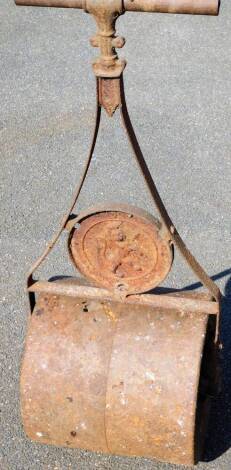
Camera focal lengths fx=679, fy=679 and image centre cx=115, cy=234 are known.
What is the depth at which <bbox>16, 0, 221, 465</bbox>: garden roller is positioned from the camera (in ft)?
7.78

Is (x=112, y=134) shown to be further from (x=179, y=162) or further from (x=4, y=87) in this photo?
(x=4, y=87)

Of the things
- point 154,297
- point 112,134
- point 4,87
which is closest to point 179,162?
point 112,134

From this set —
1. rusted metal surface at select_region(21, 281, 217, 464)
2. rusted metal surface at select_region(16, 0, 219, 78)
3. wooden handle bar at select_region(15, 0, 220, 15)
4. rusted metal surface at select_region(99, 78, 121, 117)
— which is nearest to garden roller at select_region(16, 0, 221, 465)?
rusted metal surface at select_region(21, 281, 217, 464)

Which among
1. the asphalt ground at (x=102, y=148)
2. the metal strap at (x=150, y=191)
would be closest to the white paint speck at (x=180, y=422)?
the metal strap at (x=150, y=191)

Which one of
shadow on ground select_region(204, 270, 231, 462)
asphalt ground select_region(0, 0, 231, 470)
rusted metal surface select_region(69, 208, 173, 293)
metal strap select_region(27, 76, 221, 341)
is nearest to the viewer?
metal strap select_region(27, 76, 221, 341)

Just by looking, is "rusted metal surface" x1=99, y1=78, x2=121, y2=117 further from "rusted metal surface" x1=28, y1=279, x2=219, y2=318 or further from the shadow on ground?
the shadow on ground

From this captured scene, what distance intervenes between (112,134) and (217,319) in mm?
2562

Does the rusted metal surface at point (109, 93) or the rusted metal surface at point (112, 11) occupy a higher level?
the rusted metal surface at point (112, 11)

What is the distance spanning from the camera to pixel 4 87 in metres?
5.50

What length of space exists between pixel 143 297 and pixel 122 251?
0.19 meters

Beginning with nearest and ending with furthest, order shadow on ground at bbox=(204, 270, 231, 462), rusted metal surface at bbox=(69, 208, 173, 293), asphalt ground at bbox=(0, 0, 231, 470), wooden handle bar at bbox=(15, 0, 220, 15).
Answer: wooden handle bar at bbox=(15, 0, 220, 15)
rusted metal surface at bbox=(69, 208, 173, 293)
shadow on ground at bbox=(204, 270, 231, 462)
asphalt ground at bbox=(0, 0, 231, 470)

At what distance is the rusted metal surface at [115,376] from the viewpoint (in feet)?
7.82

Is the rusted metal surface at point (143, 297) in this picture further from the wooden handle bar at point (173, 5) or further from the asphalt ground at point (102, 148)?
the wooden handle bar at point (173, 5)

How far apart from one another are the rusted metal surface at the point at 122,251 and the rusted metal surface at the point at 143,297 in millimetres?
33
